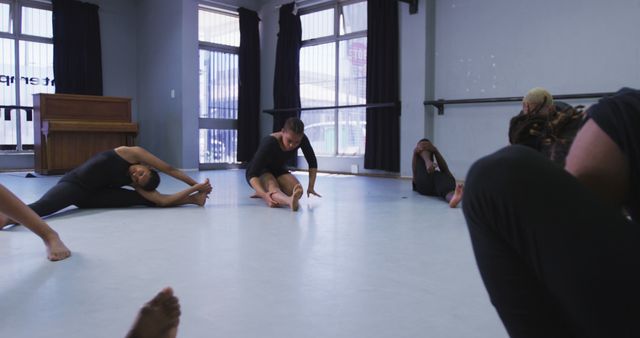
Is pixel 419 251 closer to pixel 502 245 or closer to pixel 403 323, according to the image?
pixel 403 323

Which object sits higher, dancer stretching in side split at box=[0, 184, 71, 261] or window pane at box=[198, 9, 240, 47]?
window pane at box=[198, 9, 240, 47]

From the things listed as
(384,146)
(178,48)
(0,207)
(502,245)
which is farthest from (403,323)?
(178,48)

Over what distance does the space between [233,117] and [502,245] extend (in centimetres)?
897

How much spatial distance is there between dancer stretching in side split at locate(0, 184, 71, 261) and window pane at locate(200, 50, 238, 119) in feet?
22.7

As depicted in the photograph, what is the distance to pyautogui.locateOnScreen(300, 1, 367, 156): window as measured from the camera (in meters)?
7.88

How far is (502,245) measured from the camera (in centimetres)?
70

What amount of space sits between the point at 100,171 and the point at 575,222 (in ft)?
11.3

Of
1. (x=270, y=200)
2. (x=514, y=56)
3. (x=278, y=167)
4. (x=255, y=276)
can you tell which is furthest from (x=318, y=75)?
(x=255, y=276)

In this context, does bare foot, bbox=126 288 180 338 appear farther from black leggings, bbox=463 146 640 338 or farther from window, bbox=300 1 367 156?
window, bbox=300 1 367 156

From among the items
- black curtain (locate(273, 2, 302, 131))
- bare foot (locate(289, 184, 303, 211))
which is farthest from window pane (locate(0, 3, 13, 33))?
bare foot (locate(289, 184, 303, 211))

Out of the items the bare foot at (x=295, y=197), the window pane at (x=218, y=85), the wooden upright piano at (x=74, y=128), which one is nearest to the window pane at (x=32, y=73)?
the wooden upright piano at (x=74, y=128)

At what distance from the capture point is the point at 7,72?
8070 mm

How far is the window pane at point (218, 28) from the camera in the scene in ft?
29.7

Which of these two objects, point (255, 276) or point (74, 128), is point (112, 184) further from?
point (74, 128)
